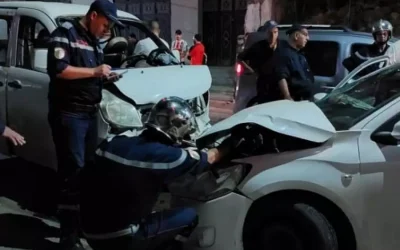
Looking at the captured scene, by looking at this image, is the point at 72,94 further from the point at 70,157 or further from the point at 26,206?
the point at 26,206

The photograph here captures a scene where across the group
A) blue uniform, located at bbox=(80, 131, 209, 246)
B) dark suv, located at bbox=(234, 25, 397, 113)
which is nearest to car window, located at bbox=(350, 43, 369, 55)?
dark suv, located at bbox=(234, 25, 397, 113)

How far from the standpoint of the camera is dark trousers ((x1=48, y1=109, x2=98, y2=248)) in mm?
4863

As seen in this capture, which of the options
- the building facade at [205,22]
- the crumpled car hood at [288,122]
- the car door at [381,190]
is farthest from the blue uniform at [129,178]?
the building facade at [205,22]

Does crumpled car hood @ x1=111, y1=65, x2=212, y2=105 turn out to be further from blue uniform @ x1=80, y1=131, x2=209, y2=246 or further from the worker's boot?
blue uniform @ x1=80, y1=131, x2=209, y2=246

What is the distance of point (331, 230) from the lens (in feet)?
13.1

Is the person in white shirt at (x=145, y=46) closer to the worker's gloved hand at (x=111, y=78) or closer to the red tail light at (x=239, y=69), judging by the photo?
the red tail light at (x=239, y=69)

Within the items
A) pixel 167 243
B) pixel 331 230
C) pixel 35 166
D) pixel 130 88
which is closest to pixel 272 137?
pixel 331 230

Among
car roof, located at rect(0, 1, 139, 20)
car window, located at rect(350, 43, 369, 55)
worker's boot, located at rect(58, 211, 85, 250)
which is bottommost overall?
worker's boot, located at rect(58, 211, 85, 250)

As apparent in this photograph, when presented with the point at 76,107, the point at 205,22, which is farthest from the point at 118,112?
the point at 205,22

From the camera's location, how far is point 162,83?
5.88 m

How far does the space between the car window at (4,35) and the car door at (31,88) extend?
9.1 inches

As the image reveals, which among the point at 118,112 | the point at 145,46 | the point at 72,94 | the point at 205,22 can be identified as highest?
the point at 145,46

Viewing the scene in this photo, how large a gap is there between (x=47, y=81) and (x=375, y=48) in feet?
11.7

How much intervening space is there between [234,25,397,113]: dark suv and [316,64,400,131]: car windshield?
2.64m
